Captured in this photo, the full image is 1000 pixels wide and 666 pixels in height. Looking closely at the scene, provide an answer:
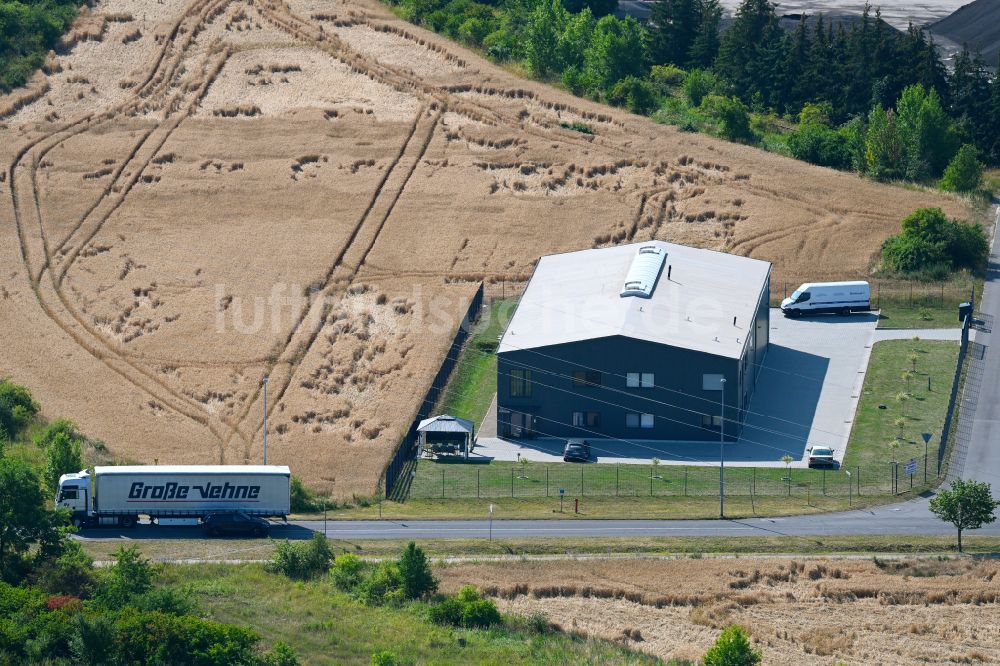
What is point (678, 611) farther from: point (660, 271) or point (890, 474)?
point (660, 271)

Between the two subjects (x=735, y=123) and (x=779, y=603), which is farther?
(x=735, y=123)

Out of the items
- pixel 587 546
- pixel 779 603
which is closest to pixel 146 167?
pixel 587 546

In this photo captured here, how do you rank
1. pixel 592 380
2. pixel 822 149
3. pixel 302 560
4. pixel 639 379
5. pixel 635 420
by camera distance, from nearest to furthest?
pixel 302 560 < pixel 639 379 < pixel 635 420 < pixel 592 380 < pixel 822 149

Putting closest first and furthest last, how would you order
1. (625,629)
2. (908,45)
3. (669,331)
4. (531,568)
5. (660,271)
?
(625,629) → (531,568) → (669,331) → (660,271) → (908,45)

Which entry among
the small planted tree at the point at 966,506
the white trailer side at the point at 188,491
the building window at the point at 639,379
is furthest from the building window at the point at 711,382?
the white trailer side at the point at 188,491

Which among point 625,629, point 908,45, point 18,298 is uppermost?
point 908,45

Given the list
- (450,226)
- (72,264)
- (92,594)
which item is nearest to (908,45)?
(450,226)

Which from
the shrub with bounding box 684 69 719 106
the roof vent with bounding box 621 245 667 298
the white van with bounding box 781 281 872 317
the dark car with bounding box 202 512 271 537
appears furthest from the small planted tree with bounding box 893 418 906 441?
the shrub with bounding box 684 69 719 106

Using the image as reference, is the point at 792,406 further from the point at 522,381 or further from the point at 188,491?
the point at 188,491

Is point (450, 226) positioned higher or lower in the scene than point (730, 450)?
higher
